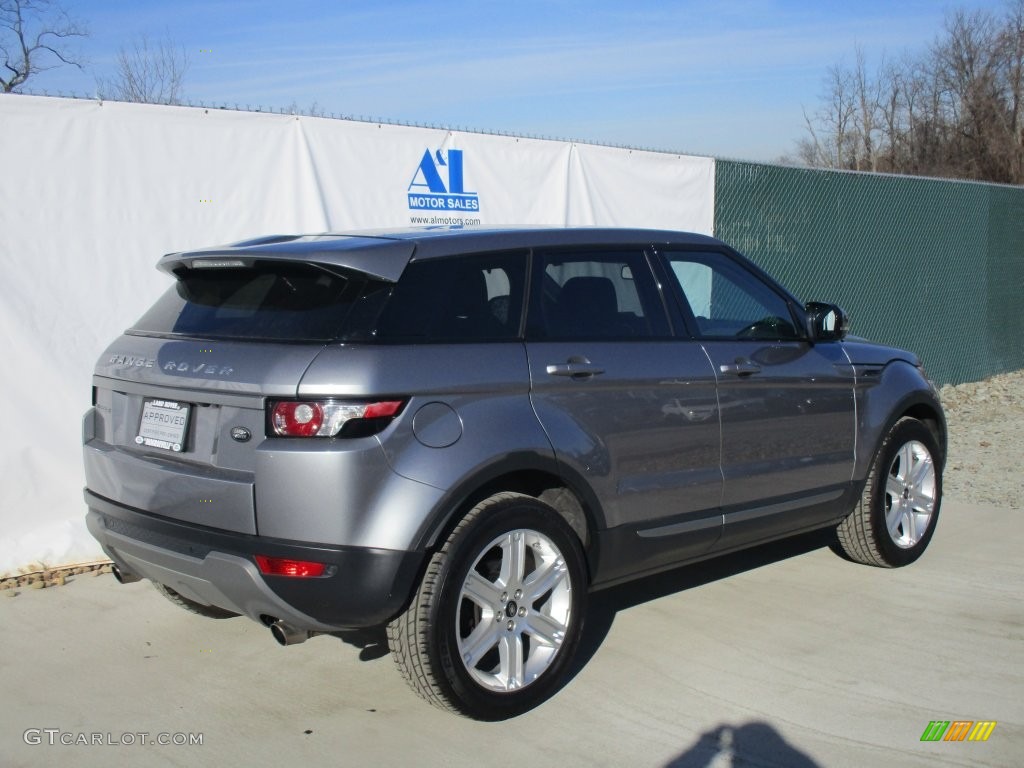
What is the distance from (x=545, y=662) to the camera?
4.25 metres

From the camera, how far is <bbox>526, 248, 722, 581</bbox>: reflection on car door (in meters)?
4.32

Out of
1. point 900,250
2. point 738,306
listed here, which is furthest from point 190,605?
point 900,250

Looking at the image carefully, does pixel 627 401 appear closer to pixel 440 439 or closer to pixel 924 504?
pixel 440 439

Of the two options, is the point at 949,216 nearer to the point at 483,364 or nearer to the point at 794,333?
the point at 794,333

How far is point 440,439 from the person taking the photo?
3.82 meters

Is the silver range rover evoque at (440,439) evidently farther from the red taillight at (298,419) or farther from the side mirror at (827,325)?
the side mirror at (827,325)

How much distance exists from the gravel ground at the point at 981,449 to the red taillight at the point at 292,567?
111 inches

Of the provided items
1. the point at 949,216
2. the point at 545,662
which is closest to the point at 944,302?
the point at 949,216

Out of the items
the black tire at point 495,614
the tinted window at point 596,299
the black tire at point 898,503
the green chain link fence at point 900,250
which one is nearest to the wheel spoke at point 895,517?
the black tire at point 898,503

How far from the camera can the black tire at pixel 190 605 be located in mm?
5027

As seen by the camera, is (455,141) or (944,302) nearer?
(455,141)

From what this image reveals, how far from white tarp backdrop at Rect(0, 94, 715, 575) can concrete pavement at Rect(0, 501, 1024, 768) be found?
2.48ft

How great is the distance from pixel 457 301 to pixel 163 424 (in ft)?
3.90

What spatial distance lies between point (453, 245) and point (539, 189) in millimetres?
4079
